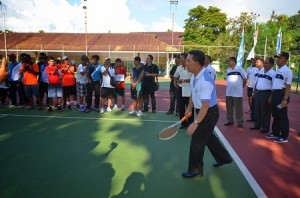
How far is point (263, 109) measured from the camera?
7.95 m

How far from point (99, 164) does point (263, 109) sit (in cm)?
493

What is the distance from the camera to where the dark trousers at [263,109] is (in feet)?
25.8

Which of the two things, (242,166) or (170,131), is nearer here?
(170,131)

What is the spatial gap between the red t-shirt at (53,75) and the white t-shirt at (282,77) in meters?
7.26

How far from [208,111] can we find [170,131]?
0.72m

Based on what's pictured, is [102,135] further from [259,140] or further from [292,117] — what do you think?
[292,117]

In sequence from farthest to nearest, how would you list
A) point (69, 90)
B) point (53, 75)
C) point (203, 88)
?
point (69, 90)
point (53, 75)
point (203, 88)

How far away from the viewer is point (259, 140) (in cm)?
738

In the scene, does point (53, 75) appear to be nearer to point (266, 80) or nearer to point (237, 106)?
point (237, 106)

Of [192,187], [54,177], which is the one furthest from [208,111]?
[54,177]

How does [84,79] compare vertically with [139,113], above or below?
above

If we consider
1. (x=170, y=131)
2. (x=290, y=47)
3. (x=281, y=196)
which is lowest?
(x=281, y=196)

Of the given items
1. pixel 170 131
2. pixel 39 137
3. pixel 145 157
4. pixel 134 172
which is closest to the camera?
pixel 170 131

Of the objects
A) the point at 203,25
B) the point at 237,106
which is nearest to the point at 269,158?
the point at 237,106
